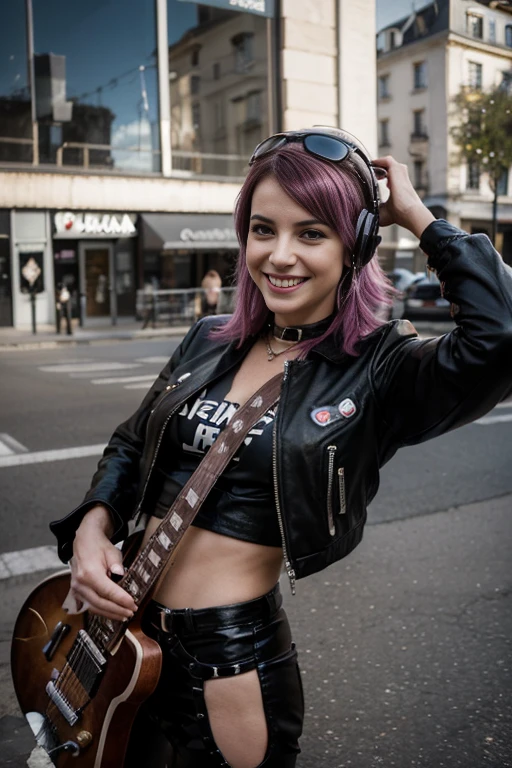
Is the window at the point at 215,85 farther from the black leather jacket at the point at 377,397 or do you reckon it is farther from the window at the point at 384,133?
the black leather jacket at the point at 377,397

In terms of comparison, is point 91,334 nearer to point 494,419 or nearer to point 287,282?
point 494,419

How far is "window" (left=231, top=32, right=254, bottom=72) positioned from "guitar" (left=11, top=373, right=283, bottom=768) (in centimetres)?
2941

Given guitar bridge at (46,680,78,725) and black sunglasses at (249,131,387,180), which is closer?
black sunglasses at (249,131,387,180)

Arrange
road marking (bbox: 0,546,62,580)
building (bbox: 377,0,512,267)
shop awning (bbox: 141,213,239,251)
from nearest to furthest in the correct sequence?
road marking (bbox: 0,546,62,580)
shop awning (bbox: 141,213,239,251)
building (bbox: 377,0,512,267)

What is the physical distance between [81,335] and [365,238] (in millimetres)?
21134

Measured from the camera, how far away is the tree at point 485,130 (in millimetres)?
31556

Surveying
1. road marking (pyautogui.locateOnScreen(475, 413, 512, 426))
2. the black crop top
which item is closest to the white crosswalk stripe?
road marking (pyautogui.locateOnScreen(475, 413, 512, 426))

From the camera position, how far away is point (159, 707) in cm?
182

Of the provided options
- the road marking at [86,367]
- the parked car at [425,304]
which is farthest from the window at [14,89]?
the parked car at [425,304]

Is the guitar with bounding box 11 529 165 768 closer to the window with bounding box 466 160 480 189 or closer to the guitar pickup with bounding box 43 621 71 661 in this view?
the guitar pickup with bounding box 43 621 71 661

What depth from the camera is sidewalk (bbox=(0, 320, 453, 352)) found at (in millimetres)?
20359

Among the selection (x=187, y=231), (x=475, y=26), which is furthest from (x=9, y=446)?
(x=475, y=26)

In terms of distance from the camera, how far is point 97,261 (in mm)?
26312

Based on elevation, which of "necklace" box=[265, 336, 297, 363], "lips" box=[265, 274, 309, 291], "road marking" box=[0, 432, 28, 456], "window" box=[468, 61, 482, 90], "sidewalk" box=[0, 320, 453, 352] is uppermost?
"window" box=[468, 61, 482, 90]
